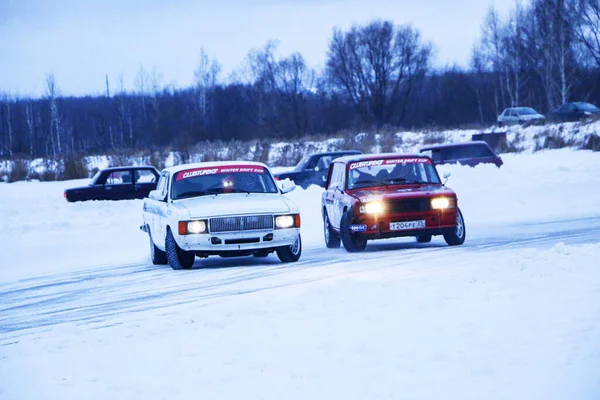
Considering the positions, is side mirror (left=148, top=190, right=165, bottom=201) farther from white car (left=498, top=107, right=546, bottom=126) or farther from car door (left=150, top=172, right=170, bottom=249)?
white car (left=498, top=107, right=546, bottom=126)

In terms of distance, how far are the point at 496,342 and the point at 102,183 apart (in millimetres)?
23728

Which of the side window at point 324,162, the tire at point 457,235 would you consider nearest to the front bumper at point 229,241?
the tire at point 457,235

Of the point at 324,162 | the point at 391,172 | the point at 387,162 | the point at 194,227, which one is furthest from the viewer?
the point at 324,162

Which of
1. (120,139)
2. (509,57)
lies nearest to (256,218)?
(509,57)

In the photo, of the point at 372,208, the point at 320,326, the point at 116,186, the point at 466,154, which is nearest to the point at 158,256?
the point at 372,208

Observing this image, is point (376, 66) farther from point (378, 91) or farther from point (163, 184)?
point (163, 184)

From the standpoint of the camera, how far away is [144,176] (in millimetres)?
30078

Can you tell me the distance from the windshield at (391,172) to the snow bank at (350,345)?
5103 mm

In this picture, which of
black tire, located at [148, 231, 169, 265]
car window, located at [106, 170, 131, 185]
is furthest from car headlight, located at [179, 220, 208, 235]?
car window, located at [106, 170, 131, 185]

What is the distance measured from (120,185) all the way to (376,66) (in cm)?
5224

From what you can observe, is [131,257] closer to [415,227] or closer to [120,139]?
[415,227]

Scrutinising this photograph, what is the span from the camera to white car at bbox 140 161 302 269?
505 inches

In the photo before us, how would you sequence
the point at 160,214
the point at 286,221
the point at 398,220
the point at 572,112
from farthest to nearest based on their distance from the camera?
the point at 572,112, the point at 398,220, the point at 160,214, the point at 286,221

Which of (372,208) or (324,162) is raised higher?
(324,162)
